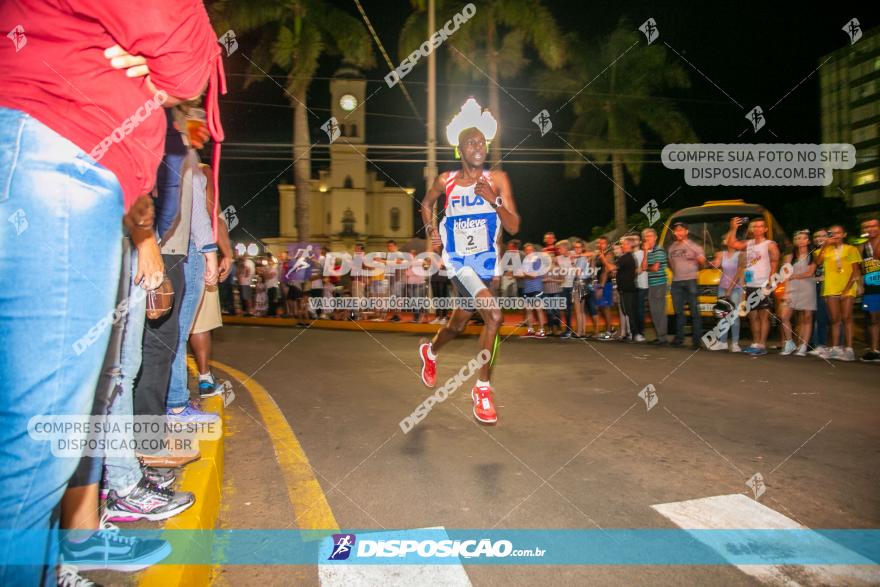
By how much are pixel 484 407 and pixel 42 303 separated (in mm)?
3418

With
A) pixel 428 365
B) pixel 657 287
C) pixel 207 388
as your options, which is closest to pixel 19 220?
pixel 207 388

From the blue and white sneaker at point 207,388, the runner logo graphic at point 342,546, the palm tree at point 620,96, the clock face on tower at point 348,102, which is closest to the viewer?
the runner logo graphic at point 342,546

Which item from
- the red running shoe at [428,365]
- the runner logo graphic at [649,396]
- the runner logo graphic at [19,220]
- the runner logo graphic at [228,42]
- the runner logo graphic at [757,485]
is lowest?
the runner logo graphic at [757,485]

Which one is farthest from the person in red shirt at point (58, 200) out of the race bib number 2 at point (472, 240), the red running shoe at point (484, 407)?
the race bib number 2 at point (472, 240)

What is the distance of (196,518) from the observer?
93.2 inches

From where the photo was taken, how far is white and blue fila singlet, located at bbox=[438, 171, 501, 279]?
4.69 meters

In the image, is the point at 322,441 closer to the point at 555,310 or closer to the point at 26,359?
the point at 26,359

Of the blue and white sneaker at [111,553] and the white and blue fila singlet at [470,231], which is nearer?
the blue and white sneaker at [111,553]

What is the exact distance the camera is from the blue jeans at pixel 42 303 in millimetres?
1212

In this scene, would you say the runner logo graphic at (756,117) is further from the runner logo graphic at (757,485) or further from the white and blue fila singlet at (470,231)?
the runner logo graphic at (757,485)

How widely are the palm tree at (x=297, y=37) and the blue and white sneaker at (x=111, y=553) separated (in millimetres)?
20298

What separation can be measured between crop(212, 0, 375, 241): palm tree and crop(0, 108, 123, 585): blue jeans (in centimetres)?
2077

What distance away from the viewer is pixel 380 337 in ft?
35.5

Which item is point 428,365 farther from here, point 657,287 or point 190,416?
point 657,287
